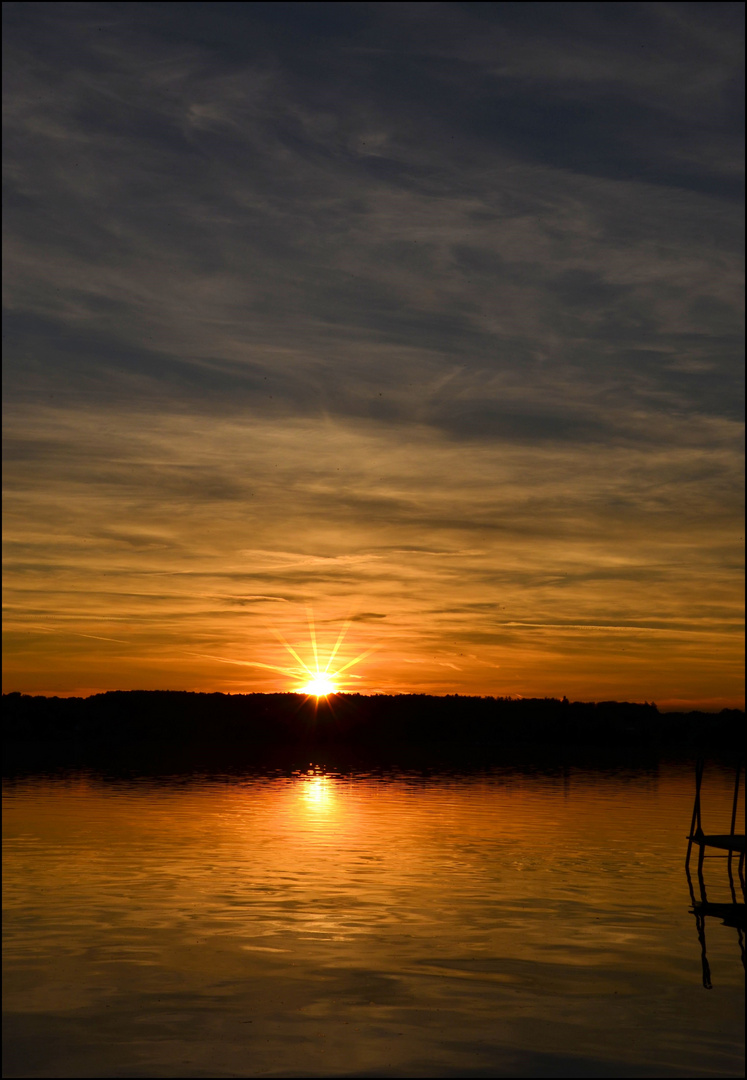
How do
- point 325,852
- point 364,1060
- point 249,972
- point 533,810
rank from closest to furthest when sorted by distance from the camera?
point 364,1060 < point 249,972 < point 325,852 < point 533,810

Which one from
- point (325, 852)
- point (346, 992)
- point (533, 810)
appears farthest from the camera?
point (533, 810)

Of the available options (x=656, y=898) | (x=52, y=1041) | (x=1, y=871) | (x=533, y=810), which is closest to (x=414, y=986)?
(x=52, y=1041)

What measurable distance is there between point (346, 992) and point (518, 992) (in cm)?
357

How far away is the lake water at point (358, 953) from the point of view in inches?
790

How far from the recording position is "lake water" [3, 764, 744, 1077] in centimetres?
2008

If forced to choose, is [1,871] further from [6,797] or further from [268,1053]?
[6,797]

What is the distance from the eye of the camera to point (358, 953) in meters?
27.7

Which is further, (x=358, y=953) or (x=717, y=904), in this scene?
(x=717, y=904)

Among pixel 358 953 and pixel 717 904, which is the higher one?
pixel 358 953

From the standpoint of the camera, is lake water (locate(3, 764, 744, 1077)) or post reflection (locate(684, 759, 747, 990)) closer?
lake water (locate(3, 764, 744, 1077))

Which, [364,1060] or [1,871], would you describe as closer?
[364,1060]

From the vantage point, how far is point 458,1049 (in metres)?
20.3

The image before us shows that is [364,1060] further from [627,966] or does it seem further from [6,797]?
[6,797]

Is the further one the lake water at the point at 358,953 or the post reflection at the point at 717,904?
the post reflection at the point at 717,904
